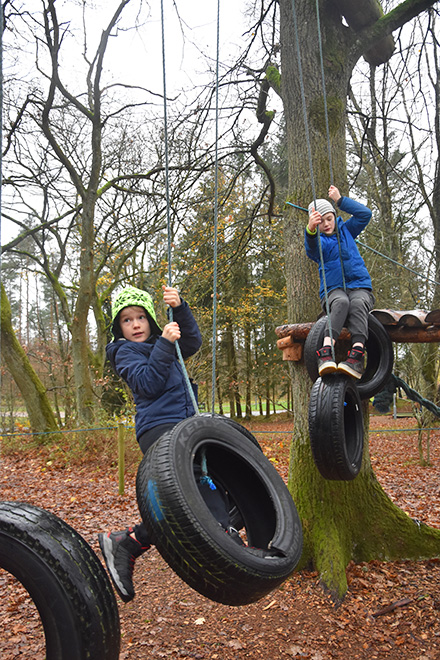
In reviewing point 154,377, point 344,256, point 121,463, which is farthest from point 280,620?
point 121,463

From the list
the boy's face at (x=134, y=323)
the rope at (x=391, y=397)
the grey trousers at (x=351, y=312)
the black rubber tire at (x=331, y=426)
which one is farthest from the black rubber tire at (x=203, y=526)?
the rope at (x=391, y=397)

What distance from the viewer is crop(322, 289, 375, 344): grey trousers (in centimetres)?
319

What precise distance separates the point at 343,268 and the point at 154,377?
1.80 m

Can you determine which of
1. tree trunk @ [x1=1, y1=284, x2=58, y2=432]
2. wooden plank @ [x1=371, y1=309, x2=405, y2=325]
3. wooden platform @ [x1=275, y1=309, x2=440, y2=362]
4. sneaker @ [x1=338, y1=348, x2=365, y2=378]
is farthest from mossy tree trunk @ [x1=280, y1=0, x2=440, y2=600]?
tree trunk @ [x1=1, y1=284, x2=58, y2=432]

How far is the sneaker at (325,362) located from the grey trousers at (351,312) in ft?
0.59

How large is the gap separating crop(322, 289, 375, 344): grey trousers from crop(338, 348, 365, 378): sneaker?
0.12m

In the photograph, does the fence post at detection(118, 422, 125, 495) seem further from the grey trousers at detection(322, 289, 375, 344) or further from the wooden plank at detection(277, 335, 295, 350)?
the grey trousers at detection(322, 289, 375, 344)

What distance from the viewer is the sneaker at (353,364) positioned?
295cm

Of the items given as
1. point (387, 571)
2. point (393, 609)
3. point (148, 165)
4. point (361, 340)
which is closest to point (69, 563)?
point (361, 340)

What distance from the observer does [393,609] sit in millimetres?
3309

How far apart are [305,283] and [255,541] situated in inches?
92.0

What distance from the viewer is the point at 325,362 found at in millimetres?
2941

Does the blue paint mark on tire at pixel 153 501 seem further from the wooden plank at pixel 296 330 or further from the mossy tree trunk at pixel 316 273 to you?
the mossy tree trunk at pixel 316 273

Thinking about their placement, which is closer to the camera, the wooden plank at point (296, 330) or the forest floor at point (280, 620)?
the forest floor at point (280, 620)
